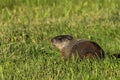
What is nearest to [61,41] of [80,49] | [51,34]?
[80,49]

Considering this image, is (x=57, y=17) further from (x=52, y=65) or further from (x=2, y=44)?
(x=52, y=65)

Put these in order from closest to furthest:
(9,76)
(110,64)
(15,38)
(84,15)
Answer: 1. (9,76)
2. (110,64)
3. (15,38)
4. (84,15)

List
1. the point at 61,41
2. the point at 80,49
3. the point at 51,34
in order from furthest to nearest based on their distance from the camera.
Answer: the point at 51,34 → the point at 61,41 → the point at 80,49

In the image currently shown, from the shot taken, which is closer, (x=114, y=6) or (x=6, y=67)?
(x=6, y=67)

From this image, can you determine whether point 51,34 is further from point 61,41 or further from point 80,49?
point 80,49

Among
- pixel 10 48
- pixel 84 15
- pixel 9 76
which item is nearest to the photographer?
pixel 9 76

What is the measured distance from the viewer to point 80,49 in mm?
6172

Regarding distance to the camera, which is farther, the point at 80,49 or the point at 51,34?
the point at 51,34

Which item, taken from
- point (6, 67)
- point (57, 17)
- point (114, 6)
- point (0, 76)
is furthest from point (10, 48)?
point (114, 6)

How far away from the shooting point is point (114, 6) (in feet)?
33.5

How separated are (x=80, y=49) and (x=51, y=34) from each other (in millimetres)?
1836

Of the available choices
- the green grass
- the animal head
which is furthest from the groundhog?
the green grass

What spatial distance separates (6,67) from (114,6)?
16.0ft

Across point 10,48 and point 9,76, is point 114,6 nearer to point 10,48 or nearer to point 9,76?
point 10,48
